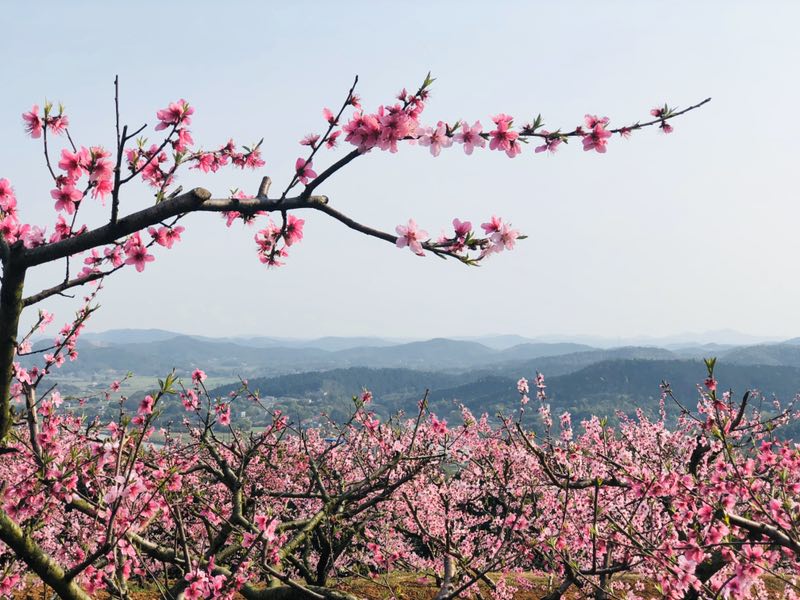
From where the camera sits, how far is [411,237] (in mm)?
3787

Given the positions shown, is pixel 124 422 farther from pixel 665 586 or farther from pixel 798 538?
pixel 798 538

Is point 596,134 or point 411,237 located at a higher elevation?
point 596,134

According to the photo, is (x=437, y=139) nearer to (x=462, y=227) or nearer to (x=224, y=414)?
(x=462, y=227)

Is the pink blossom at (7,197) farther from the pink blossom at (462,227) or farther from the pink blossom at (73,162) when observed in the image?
the pink blossom at (462,227)

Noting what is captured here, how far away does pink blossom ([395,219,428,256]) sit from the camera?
148 inches

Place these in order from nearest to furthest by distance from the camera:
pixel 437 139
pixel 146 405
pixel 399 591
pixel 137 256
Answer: pixel 437 139 → pixel 146 405 → pixel 137 256 → pixel 399 591

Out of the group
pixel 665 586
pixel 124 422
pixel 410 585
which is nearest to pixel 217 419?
pixel 410 585

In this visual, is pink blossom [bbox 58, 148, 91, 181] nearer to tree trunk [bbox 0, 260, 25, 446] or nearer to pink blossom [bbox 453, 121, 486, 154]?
tree trunk [bbox 0, 260, 25, 446]

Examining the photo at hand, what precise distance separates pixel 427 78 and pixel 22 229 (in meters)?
3.62

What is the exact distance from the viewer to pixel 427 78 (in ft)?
12.8

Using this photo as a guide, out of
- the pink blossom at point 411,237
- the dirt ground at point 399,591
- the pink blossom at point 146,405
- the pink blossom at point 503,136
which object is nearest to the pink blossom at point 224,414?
the dirt ground at point 399,591

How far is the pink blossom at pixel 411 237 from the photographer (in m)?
3.75

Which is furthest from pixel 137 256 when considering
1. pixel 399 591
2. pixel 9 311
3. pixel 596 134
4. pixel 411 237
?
pixel 399 591

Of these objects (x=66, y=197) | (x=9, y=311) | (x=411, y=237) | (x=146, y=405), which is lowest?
(x=146, y=405)
